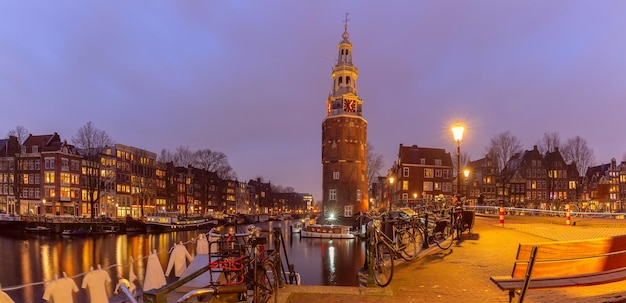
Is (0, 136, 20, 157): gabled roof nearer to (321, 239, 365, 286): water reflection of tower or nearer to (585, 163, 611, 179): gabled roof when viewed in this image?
(321, 239, 365, 286): water reflection of tower

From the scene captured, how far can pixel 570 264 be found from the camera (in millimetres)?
5781

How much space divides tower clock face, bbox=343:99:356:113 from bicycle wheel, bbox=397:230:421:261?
180 ft


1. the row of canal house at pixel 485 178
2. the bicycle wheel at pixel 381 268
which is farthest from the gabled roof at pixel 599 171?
the bicycle wheel at pixel 381 268

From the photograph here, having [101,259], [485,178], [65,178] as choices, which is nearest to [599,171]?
[485,178]

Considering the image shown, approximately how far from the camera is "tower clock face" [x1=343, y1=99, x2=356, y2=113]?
6956 centimetres

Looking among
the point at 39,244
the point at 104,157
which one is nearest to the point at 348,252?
the point at 39,244

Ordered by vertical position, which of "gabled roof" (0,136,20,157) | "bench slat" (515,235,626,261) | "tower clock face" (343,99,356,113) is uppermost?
"tower clock face" (343,99,356,113)

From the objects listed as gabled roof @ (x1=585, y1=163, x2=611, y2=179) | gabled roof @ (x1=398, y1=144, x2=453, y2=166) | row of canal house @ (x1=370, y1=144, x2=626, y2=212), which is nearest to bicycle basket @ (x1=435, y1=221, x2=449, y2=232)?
row of canal house @ (x1=370, y1=144, x2=626, y2=212)

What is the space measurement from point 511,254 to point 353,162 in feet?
182

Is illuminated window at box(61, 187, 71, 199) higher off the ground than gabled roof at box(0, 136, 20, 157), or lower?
lower

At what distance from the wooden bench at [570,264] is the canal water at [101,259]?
19.5 metres

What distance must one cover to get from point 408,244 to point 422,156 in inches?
2826

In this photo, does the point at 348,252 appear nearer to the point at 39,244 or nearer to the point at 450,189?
the point at 39,244

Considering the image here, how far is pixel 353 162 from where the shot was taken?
6956 centimetres
